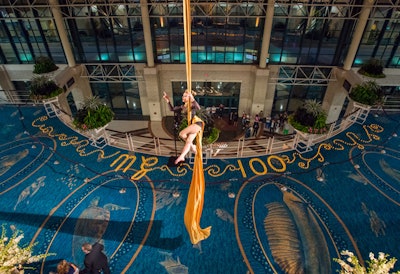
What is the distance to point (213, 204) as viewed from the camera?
914cm

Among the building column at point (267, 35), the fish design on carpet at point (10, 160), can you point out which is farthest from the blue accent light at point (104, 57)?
the building column at point (267, 35)

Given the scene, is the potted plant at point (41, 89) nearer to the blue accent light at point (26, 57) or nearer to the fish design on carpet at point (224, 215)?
the blue accent light at point (26, 57)

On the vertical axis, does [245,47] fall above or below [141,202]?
above

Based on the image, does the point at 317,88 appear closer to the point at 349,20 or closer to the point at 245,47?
the point at 349,20

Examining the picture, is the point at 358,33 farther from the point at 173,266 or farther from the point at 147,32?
the point at 173,266

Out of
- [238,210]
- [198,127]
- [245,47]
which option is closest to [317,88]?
[245,47]

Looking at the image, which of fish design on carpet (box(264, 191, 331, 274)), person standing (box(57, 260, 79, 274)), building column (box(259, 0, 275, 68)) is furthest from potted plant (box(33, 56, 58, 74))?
fish design on carpet (box(264, 191, 331, 274))

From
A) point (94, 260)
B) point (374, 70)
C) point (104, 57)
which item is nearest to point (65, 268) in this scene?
point (94, 260)

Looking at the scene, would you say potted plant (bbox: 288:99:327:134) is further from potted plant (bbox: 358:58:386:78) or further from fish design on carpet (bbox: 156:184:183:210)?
potted plant (bbox: 358:58:386:78)

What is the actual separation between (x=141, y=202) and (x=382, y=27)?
17924 mm

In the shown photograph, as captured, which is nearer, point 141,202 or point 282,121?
point 141,202

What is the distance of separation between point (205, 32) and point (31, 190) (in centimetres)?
1331

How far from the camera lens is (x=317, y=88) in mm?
18719

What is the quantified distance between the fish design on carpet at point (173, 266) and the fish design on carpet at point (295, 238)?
277cm
